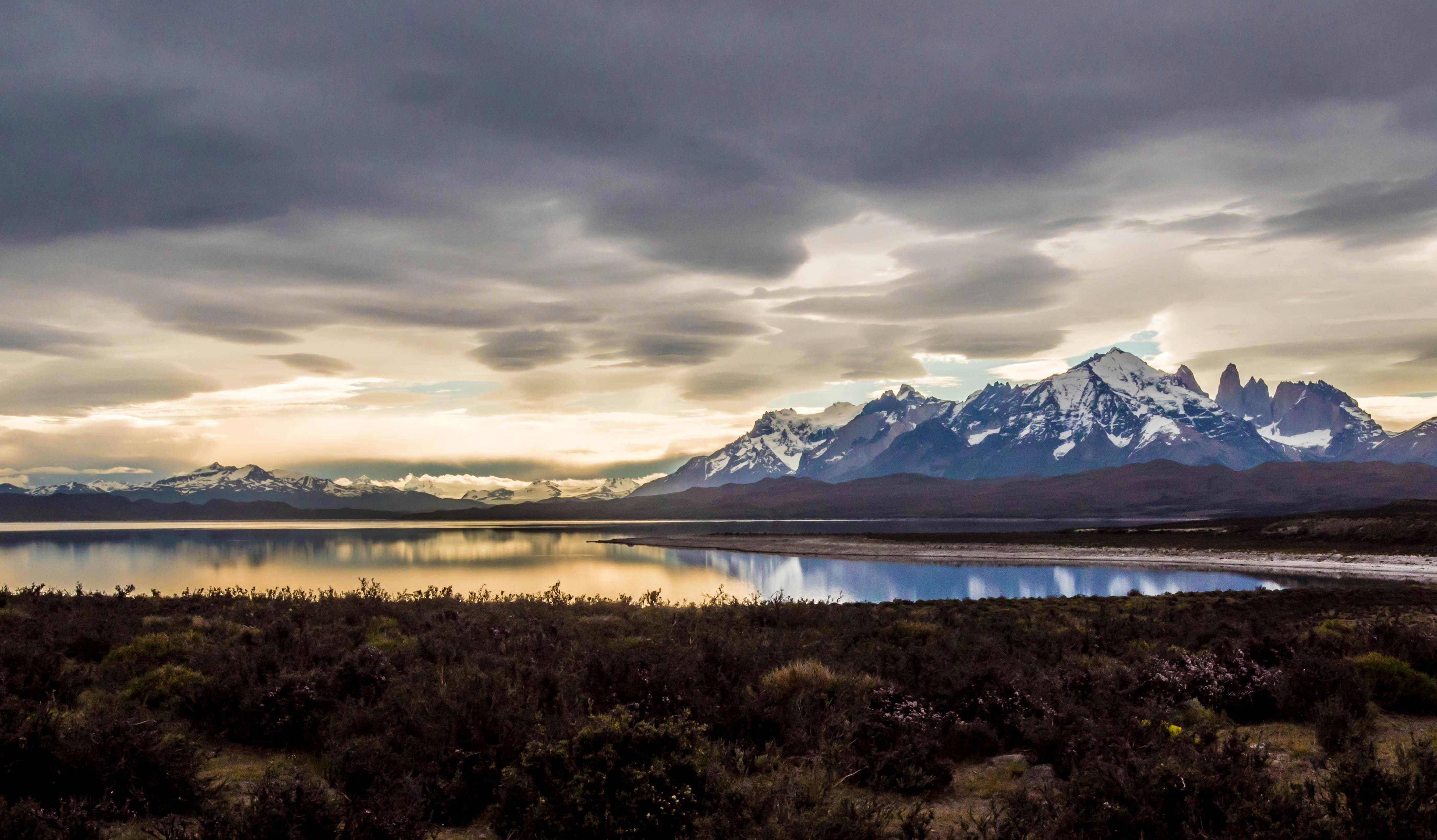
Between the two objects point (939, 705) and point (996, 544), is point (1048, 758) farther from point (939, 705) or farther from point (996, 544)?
point (996, 544)

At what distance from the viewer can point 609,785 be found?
7.08m

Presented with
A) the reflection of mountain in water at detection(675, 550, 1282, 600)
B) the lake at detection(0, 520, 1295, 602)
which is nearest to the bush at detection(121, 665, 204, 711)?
the lake at detection(0, 520, 1295, 602)

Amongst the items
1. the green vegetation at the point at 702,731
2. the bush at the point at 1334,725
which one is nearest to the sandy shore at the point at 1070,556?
the green vegetation at the point at 702,731

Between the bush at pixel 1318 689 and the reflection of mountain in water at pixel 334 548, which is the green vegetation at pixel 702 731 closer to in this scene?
the bush at pixel 1318 689

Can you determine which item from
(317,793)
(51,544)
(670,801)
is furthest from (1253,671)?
(51,544)

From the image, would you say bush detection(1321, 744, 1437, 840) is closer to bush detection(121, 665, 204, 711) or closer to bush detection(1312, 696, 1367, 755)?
bush detection(1312, 696, 1367, 755)

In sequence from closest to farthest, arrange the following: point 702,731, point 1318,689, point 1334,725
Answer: point 702,731 → point 1334,725 → point 1318,689

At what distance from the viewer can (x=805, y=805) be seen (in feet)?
23.6

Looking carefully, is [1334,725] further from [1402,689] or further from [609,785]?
[609,785]

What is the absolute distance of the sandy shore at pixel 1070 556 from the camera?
50562 millimetres

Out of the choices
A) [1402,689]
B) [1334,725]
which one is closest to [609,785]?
[1334,725]

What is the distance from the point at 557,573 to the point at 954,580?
25967 millimetres

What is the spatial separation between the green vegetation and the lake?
1372 cm

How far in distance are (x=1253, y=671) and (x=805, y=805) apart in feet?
26.9
